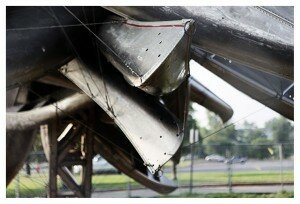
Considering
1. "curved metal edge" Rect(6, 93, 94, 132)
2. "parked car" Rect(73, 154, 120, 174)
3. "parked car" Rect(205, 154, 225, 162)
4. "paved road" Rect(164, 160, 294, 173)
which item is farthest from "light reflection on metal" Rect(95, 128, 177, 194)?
"curved metal edge" Rect(6, 93, 94, 132)

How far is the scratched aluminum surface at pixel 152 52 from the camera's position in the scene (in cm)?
321

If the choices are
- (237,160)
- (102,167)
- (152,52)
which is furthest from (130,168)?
(152,52)

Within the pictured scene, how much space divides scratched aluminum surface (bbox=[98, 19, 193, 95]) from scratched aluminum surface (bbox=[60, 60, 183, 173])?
0.37 m

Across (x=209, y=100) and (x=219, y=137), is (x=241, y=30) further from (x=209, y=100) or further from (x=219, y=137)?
(x=219, y=137)

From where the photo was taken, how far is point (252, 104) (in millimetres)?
4684

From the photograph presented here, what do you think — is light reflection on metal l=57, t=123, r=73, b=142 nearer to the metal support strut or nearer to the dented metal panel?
the metal support strut

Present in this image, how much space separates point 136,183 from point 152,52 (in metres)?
3.45

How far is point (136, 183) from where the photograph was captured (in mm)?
6574

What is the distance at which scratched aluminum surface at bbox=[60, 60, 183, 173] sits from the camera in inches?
149

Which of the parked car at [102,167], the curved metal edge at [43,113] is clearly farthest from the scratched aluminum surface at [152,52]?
the parked car at [102,167]

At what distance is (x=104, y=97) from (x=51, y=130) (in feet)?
4.25
